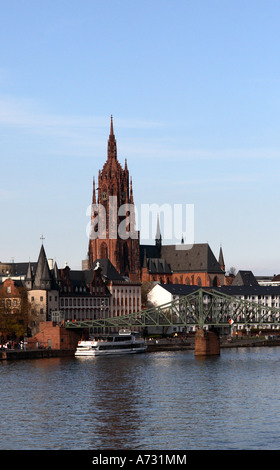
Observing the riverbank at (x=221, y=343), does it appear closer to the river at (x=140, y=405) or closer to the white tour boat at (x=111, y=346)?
the white tour boat at (x=111, y=346)

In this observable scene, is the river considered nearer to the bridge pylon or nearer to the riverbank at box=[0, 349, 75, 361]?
the riverbank at box=[0, 349, 75, 361]

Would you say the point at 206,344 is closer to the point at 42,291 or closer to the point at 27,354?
the point at 27,354

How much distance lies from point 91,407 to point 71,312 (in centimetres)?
10241

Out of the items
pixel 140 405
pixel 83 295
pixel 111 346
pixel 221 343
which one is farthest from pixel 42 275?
pixel 140 405

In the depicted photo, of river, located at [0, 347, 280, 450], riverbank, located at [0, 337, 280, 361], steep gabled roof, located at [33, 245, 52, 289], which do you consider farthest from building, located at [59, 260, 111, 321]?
river, located at [0, 347, 280, 450]

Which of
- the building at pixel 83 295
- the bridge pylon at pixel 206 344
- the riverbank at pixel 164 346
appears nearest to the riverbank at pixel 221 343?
the riverbank at pixel 164 346

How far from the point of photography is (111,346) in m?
155

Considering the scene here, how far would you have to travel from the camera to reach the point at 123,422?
237 ft

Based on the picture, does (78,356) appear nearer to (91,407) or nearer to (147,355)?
(147,355)

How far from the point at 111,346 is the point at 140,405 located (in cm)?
7282

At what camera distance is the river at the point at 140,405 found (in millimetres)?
64250

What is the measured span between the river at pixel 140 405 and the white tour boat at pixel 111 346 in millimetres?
18027

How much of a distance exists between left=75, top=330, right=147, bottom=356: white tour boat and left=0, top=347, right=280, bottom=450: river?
1803 cm
